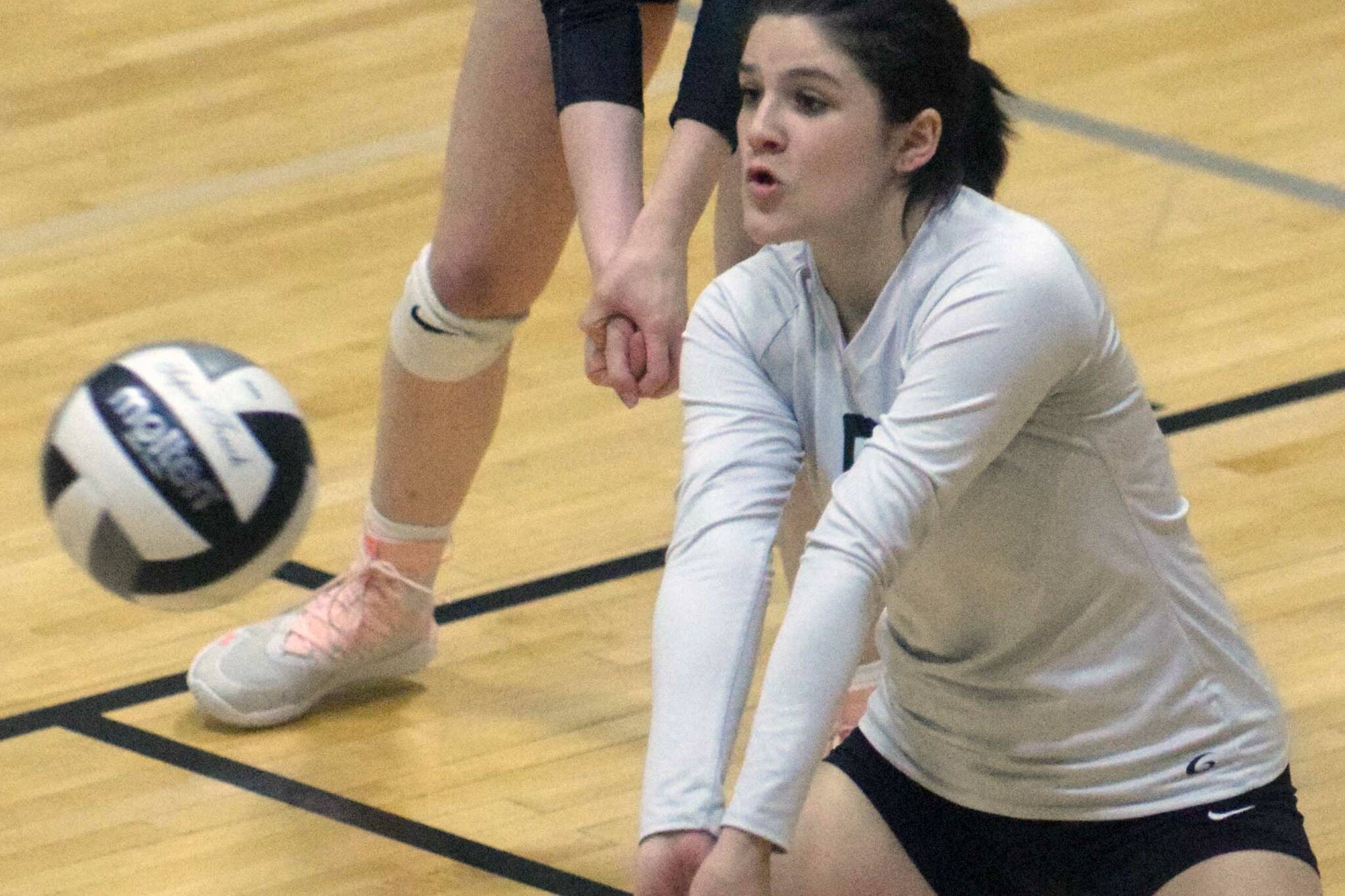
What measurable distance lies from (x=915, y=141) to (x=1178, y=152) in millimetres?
2422

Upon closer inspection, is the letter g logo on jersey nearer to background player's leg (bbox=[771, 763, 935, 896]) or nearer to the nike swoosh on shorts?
the nike swoosh on shorts

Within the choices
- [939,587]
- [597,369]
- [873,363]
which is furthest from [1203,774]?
[597,369]

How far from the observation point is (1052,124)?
422 centimetres

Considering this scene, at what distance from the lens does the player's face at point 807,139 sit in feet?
5.61

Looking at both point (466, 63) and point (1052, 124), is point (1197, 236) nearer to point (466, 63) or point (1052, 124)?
point (1052, 124)

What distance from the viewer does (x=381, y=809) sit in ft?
7.83

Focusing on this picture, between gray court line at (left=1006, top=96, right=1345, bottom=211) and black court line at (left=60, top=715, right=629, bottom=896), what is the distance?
174cm

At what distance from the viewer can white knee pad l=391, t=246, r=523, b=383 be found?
2.44 metres

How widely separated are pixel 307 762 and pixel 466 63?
0.71 meters

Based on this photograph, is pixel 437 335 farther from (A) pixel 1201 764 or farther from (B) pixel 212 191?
(B) pixel 212 191

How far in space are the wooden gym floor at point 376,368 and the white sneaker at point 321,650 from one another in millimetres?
34

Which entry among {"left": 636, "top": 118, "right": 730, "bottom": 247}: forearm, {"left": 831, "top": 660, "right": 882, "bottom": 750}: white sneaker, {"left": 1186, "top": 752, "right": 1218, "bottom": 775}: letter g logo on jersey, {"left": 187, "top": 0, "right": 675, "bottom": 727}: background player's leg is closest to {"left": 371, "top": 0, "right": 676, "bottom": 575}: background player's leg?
{"left": 187, "top": 0, "right": 675, "bottom": 727}: background player's leg

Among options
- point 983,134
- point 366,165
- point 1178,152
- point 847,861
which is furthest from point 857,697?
point 366,165

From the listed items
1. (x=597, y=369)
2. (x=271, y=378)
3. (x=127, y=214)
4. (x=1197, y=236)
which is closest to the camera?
(x=597, y=369)
